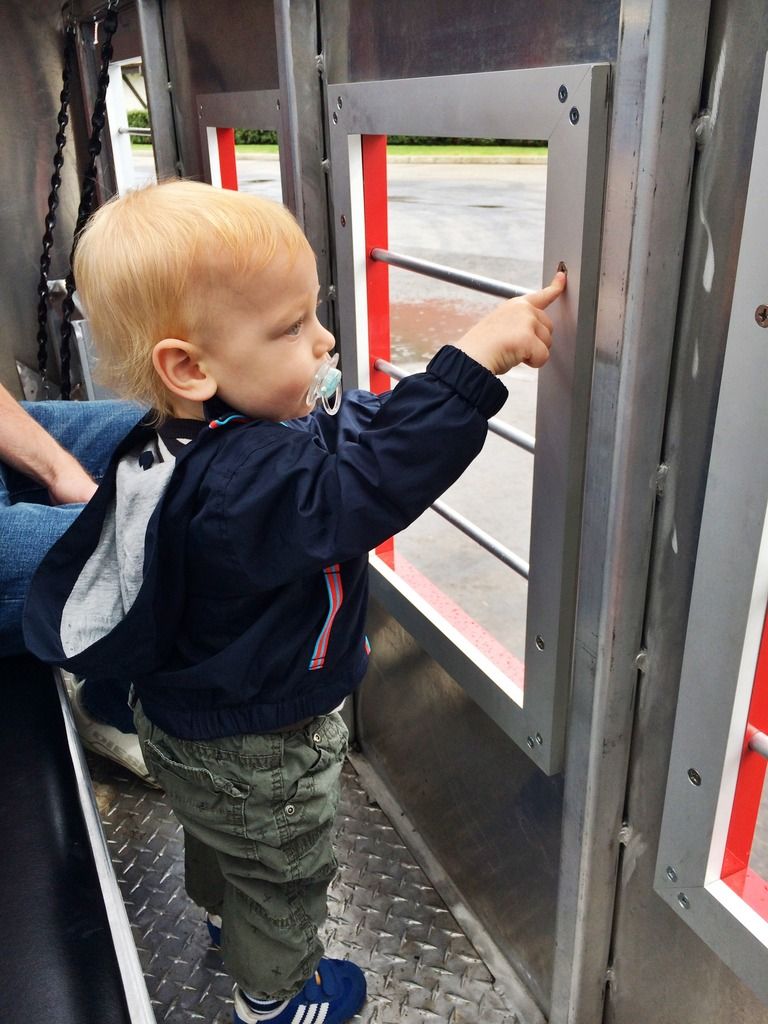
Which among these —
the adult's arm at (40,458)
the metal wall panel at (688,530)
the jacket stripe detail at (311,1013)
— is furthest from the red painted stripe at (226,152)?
the jacket stripe detail at (311,1013)

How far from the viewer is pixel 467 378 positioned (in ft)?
3.18

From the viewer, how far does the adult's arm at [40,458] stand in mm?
1732

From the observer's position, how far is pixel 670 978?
1229 millimetres

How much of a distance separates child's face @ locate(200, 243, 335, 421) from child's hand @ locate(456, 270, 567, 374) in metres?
0.19

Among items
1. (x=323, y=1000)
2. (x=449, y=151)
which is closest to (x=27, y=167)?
(x=323, y=1000)

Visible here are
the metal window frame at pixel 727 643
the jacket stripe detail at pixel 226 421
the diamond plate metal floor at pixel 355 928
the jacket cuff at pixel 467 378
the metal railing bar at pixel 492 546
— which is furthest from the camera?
the diamond plate metal floor at pixel 355 928

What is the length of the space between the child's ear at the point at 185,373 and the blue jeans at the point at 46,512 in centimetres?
49

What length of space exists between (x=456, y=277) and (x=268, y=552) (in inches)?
20.0

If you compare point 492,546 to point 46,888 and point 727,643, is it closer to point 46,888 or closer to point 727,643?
point 727,643

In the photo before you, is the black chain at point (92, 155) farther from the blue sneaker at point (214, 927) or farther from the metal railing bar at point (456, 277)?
the blue sneaker at point (214, 927)

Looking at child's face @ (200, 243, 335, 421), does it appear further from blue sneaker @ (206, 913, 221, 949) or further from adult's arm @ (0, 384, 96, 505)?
blue sneaker @ (206, 913, 221, 949)

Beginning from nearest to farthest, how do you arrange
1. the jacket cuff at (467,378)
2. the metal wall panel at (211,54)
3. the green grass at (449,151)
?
1. the jacket cuff at (467,378)
2. the metal wall panel at (211,54)
3. the green grass at (449,151)

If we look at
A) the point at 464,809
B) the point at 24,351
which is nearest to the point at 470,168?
the point at 24,351

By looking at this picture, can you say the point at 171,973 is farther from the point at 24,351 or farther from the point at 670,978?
the point at 24,351
